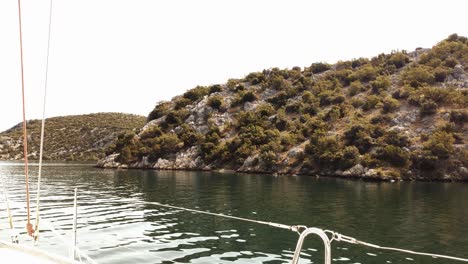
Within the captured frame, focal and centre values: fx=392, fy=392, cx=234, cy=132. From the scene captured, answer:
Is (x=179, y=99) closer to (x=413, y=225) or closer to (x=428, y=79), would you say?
(x=428, y=79)

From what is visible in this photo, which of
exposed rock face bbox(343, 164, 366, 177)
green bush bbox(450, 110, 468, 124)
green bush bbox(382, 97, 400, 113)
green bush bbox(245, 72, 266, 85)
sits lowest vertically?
exposed rock face bbox(343, 164, 366, 177)

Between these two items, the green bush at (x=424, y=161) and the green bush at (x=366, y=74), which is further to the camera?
the green bush at (x=366, y=74)

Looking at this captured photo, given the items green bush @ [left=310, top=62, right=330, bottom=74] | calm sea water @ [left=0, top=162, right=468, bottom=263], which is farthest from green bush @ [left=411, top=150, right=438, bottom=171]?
green bush @ [left=310, top=62, right=330, bottom=74]

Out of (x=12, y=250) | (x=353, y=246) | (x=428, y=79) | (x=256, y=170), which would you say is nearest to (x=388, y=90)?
(x=428, y=79)

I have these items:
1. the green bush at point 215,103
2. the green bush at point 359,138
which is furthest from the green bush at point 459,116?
the green bush at point 215,103

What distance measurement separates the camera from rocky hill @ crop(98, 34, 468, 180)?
8275 centimetres

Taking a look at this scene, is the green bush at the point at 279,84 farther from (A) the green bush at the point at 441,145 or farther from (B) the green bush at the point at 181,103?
(A) the green bush at the point at 441,145

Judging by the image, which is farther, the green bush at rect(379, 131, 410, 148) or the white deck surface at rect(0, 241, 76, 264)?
the green bush at rect(379, 131, 410, 148)

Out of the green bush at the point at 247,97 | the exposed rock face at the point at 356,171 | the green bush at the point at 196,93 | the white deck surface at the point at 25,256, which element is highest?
the green bush at the point at 196,93

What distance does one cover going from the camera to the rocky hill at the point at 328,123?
3258 inches

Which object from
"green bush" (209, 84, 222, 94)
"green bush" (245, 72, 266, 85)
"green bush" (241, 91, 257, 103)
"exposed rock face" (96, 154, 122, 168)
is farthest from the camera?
"green bush" (245, 72, 266, 85)

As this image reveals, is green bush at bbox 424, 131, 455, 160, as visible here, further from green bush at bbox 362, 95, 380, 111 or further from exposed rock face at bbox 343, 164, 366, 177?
green bush at bbox 362, 95, 380, 111

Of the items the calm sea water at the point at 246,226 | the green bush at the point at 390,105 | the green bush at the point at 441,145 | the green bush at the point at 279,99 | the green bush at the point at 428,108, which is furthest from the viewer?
the green bush at the point at 279,99

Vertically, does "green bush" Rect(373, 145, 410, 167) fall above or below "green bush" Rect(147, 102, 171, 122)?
below
